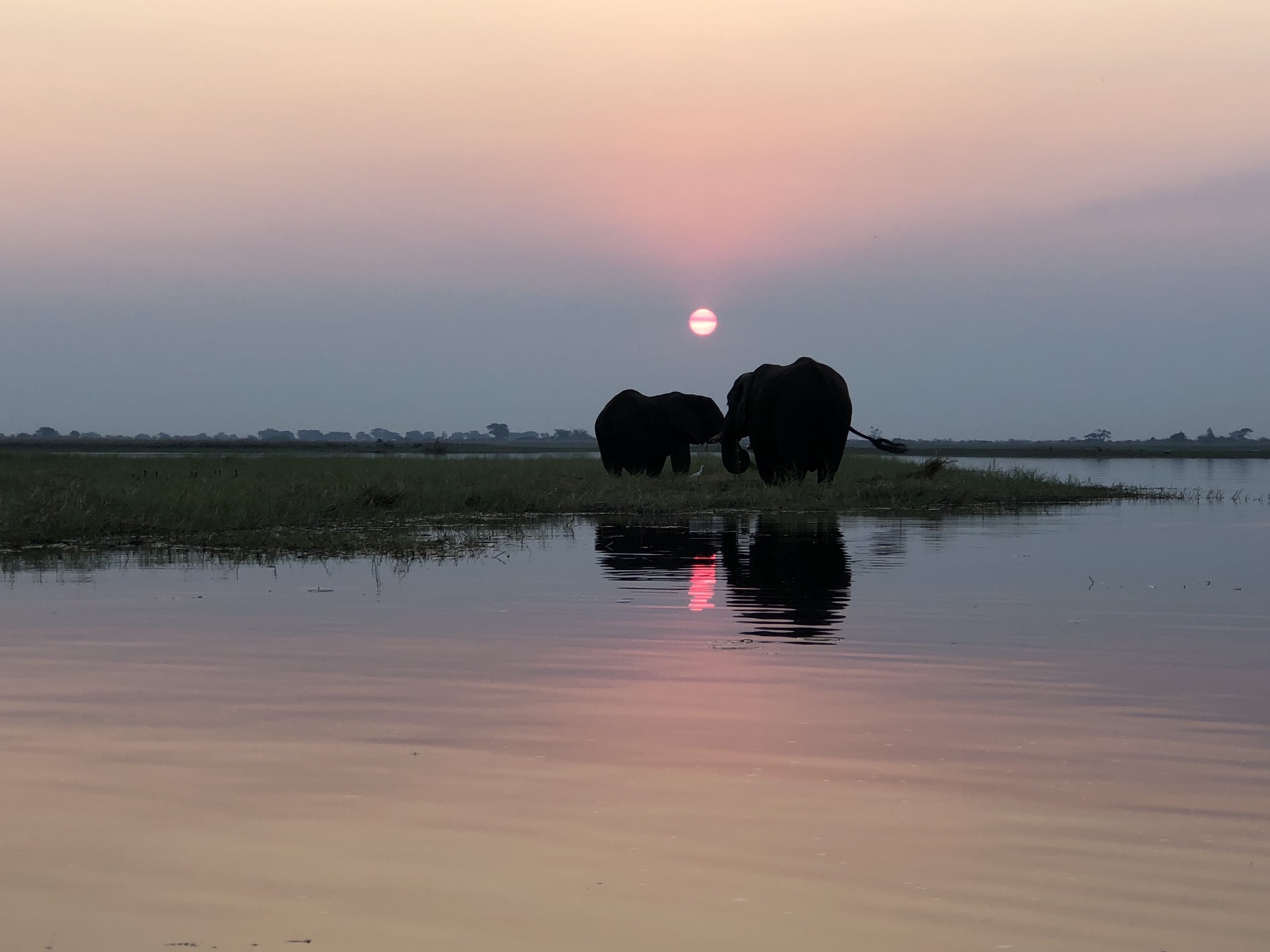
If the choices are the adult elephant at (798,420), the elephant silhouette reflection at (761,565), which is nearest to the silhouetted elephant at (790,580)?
the elephant silhouette reflection at (761,565)

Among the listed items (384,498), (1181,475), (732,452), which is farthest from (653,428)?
(1181,475)

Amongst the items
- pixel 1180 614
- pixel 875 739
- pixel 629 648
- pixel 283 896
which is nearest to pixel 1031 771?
pixel 875 739

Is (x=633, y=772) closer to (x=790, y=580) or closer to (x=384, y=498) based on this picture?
(x=790, y=580)

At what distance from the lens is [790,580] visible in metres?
13.2

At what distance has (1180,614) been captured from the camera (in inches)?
434

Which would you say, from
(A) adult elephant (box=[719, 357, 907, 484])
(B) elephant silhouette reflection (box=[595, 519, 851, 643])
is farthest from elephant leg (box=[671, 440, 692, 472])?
(B) elephant silhouette reflection (box=[595, 519, 851, 643])

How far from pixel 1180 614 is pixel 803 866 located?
739 centimetres

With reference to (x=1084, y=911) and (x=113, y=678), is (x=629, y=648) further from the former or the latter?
(x=1084, y=911)

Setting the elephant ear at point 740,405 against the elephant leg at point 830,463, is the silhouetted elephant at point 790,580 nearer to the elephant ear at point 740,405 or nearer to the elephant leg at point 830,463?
the elephant leg at point 830,463

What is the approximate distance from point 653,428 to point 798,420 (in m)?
7.91

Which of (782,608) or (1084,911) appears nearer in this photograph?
(1084,911)

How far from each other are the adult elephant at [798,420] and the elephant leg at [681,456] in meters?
5.90

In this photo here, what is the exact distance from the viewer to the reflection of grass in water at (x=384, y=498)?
56.3 feet

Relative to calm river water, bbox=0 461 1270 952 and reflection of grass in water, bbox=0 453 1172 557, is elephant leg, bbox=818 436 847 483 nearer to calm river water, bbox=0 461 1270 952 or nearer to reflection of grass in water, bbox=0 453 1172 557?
reflection of grass in water, bbox=0 453 1172 557
